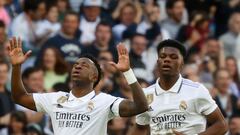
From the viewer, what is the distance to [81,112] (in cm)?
1147

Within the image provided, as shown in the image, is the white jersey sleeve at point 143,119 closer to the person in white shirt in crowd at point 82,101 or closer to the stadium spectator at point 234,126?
the person in white shirt in crowd at point 82,101

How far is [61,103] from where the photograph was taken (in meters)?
11.6

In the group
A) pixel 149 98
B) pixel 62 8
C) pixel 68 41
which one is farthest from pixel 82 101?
pixel 62 8

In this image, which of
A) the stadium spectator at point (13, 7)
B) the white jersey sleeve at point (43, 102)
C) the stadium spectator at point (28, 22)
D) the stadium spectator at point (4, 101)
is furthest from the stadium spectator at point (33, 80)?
the white jersey sleeve at point (43, 102)

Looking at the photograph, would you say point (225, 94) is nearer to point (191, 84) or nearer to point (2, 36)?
point (2, 36)

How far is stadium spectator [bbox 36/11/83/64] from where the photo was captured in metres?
17.5

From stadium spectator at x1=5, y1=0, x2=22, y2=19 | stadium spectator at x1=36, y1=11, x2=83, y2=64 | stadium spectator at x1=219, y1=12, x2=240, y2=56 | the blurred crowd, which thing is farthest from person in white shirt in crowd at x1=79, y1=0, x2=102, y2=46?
stadium spectator at x1=219, y1=12, x2=240, y2=56

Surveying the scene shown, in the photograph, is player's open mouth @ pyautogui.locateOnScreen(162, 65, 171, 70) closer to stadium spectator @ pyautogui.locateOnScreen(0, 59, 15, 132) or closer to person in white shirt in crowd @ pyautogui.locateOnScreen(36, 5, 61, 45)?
stadium spectator @ pyautogui.locateOnScreen(0, 59, 15, 132)

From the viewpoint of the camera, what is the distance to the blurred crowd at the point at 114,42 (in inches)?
643

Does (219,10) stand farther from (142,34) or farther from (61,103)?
(61,103)

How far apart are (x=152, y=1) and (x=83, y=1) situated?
1606 millimetres

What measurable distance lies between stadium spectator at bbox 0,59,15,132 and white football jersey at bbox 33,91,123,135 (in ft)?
12.3

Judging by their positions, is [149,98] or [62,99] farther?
[149,98]

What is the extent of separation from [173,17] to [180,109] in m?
8.35
